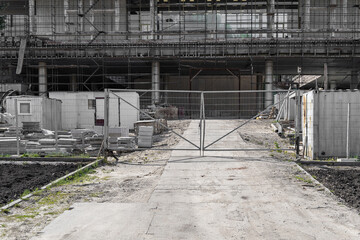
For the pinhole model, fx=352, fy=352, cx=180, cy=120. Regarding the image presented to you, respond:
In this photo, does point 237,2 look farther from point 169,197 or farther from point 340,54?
point 169,197

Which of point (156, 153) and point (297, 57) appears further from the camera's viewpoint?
point (297, 57)

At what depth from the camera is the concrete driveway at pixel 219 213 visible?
4803mm

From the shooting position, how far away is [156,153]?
40.8 ft

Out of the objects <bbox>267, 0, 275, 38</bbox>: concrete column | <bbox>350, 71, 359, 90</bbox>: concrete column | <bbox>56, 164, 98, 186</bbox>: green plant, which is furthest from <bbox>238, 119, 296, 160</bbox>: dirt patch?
<bbox>350, 71, 359, 90</bbox>: concrete column

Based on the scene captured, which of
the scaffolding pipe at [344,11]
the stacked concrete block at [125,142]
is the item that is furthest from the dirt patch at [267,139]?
the scaffolding pipe at [344,11]

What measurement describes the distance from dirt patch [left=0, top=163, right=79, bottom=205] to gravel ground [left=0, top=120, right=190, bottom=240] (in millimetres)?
590

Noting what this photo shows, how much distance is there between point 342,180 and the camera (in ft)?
26.6

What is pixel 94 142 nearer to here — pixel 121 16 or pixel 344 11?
pixel 121 16

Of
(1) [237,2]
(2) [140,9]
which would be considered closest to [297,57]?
(1) [237,2]

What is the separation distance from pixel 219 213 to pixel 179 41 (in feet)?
75.5

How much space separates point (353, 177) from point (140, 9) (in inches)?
1021

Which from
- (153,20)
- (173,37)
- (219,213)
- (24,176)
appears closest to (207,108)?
(24,176)

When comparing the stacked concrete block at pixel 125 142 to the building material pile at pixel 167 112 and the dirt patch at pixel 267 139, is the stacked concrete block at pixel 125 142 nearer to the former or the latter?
the dirt patch at pixel 267 139

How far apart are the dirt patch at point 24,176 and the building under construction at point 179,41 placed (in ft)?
55.5
